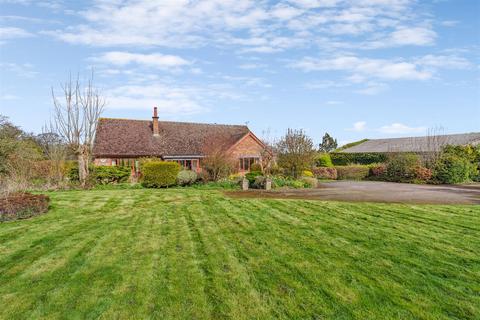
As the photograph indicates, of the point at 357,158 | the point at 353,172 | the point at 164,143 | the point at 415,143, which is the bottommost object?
the point at 353,172

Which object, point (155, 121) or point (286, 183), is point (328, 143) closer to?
point (155, 121)

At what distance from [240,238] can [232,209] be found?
156 inches

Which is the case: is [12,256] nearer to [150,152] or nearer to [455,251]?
[455,251]

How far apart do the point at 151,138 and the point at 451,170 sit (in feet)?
82.2

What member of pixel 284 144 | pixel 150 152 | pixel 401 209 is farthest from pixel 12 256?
pixel 150 152

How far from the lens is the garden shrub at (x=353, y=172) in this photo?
99.7 ft

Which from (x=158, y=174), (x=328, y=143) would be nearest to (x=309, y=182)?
(x=158, y=174)

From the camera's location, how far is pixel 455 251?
6887 millimetres

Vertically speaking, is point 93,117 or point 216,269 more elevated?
point 93,117

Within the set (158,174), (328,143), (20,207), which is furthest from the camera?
(328,143)

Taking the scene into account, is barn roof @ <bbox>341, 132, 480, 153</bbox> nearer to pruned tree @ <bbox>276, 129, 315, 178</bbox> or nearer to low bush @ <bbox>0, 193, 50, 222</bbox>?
pruned tree @ <bbox>276, 129, 315, 178</bbox>

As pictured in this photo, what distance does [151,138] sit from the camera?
3041cm

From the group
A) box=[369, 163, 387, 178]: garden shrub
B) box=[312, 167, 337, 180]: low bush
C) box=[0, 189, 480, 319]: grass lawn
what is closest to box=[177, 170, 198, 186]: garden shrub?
box=[0, 189, 480, 319]: grass lawn

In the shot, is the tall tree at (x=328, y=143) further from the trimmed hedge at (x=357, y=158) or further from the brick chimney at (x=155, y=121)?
the brick chimney at (x=155, y=121)
